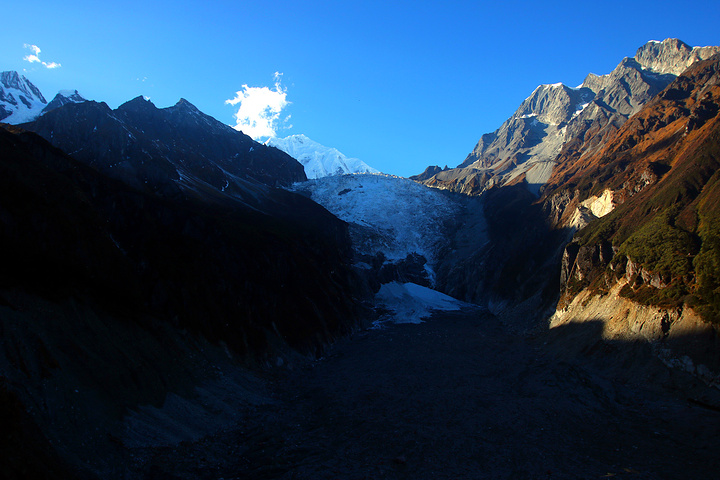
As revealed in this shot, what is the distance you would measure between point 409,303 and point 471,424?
68.8 meters

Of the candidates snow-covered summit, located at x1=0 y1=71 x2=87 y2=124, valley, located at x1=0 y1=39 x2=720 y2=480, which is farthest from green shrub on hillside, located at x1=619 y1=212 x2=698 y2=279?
snow-covered summit, located at x1=0 y1=71 x2=87 y2=124

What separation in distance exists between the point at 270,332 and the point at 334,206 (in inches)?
5467

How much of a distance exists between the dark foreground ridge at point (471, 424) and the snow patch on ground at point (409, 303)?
36722mm

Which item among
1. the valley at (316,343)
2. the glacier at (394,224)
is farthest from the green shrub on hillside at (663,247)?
the glacier at (394,224)

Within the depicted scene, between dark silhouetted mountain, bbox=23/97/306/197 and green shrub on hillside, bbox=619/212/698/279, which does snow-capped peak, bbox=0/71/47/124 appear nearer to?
dark silhouetted mountain, bbox=23/97/306/197

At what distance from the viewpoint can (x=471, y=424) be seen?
32.3 meters

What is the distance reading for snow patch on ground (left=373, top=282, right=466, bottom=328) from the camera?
91.1 meters

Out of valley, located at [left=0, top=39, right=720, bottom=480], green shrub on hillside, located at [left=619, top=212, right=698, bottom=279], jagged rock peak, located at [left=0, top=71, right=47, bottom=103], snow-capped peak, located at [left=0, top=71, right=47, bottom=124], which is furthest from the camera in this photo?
jagged rock peak, located at [left=0, top=71, right=47, bottom=103]

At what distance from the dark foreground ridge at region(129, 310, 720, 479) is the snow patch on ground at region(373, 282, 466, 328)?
36.7 m

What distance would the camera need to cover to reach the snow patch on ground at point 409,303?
9112 centimetres

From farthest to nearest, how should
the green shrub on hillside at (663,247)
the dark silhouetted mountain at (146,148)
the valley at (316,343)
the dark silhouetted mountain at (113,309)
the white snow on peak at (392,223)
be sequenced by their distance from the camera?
the white snow on peak at (392,223) → the dark silhouetted mountain at (146,148) → the green shrub on hillside at (663,247) → the valley at (316,343) → the dark silhouetted mountain at (113,309)

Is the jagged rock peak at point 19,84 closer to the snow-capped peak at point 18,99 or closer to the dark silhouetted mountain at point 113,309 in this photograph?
the snow-capped peak at point 18,99

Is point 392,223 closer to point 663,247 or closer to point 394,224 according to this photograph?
point 394,224

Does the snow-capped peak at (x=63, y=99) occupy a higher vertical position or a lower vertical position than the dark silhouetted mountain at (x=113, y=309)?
higher
